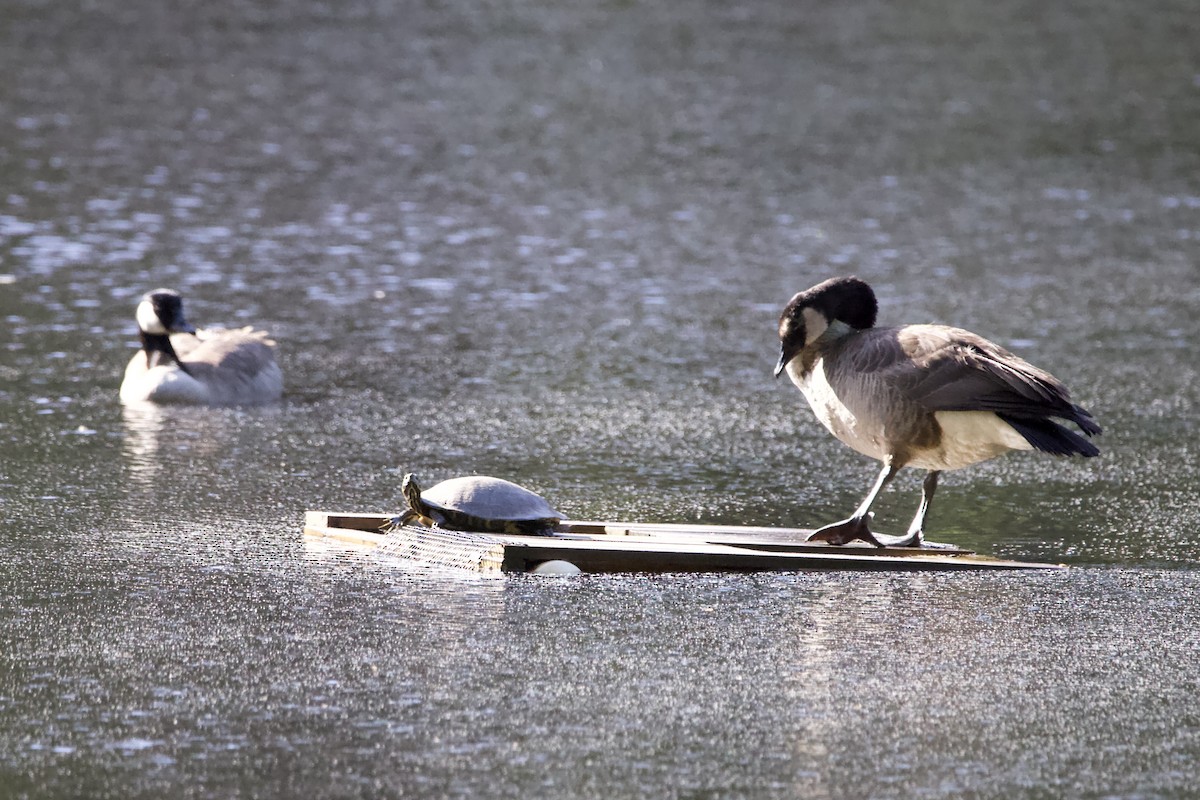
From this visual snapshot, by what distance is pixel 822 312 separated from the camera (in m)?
6.45

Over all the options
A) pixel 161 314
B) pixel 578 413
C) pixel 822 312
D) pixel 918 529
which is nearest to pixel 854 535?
pixel 918 529

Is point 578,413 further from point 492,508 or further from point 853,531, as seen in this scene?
point 853,531

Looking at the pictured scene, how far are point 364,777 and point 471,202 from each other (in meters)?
10.4

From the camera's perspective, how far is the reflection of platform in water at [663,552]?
5.79 metres

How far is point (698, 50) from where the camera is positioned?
21359 mm

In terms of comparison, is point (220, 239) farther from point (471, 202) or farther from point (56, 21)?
point (56, 21)

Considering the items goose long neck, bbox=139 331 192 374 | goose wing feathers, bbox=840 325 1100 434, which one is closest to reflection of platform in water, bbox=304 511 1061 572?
goose wing feathers, bbox=840 325 1100 434

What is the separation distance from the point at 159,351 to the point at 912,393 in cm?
439

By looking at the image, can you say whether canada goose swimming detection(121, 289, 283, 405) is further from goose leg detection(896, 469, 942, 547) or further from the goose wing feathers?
goose leg detection(896, 469, 942, 547)

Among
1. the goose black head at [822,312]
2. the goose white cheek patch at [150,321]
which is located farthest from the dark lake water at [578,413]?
the goose black head at [822,312]

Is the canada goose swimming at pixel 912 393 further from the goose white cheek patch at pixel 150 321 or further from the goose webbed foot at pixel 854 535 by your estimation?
the goose white cheek patch at pixel 150 321

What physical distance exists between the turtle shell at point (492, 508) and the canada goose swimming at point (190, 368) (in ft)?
9.63

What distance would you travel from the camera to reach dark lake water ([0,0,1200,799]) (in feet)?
14.0

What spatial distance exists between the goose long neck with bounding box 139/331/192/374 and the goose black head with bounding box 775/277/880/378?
3710 millimetres
